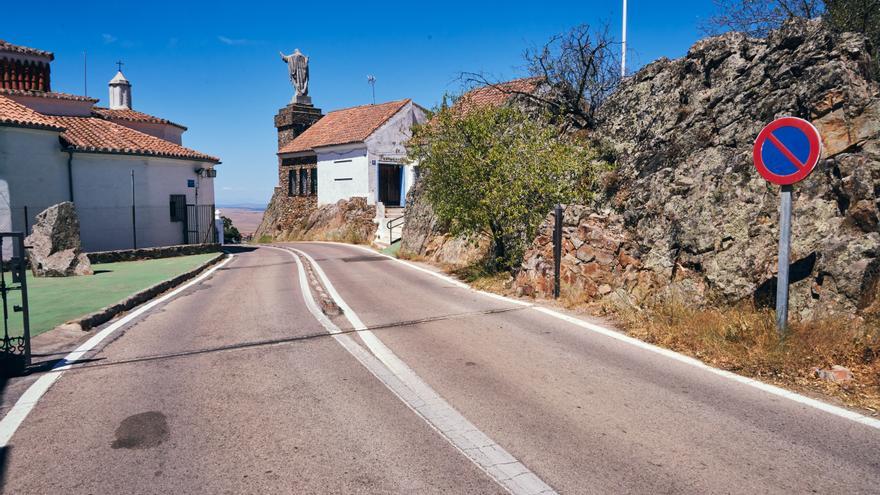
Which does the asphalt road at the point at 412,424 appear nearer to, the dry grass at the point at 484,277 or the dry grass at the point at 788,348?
the dry grass at the point at 788,348

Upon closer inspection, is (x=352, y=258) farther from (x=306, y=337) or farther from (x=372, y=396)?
(x=372, y=396)

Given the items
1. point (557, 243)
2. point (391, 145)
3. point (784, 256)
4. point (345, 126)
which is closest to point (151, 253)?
point (557, 243)

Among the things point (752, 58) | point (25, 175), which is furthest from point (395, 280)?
point (25, 175)

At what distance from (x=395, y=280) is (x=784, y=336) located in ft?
32.9

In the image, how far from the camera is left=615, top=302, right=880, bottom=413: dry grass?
17.7 feet

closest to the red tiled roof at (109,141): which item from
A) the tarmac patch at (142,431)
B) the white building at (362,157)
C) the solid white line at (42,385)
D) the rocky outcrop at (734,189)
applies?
the white building at (362,157)

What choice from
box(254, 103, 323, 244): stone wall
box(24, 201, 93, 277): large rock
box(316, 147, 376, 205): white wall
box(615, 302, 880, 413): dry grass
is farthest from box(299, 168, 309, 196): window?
box(615, 302, 880, 413): dry grass

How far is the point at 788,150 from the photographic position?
6148 mm

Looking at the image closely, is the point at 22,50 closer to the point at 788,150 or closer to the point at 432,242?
the point at 432,242

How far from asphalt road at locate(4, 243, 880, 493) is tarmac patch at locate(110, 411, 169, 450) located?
2 cm

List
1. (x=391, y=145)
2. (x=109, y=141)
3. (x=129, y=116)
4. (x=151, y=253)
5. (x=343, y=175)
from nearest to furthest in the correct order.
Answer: (x=151, y=253)
(x=109, y=141)
(x=129, y=116)
(x=391, y=145)
(x=343, y=175)

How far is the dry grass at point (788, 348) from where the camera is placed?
Result: 539 cm

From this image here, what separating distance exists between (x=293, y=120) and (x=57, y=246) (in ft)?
105

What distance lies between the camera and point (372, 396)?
5.39 meters
